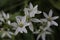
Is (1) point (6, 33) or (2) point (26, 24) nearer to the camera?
(2) point (26, 24)

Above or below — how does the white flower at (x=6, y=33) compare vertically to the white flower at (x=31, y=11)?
below

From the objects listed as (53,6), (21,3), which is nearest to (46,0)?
(53,6)

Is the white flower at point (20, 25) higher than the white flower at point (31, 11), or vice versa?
the white flower at point (31, 11)

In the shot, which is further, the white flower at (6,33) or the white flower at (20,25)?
the white flower at (6,33)

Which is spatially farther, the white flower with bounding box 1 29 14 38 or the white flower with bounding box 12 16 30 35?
the white flower with bounding box 1 29 14 38

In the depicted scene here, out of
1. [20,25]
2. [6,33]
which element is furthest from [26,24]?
[6,33]

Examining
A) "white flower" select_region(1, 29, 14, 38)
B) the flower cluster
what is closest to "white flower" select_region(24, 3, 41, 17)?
the flower cluster

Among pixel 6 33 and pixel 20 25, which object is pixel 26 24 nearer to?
pixel 20 25

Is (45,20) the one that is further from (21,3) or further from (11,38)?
(21,3)

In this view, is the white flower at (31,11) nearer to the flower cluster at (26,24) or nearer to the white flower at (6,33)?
the flower cluster at (26,24)

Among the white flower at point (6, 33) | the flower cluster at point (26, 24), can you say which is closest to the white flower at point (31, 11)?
the flower cluster at point (26, 24)

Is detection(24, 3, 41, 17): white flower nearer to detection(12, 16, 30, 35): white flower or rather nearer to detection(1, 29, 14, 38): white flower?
detection(12, 16, 30, 35): white flower
